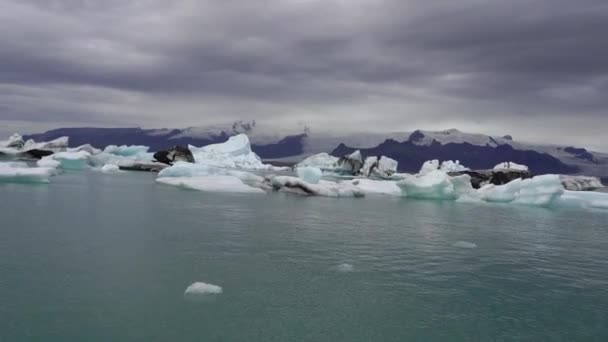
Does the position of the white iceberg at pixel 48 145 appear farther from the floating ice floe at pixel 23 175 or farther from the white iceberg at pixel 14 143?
the floating ice floe at pixel 23 175

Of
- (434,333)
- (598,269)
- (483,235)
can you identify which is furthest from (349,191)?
(434,333)

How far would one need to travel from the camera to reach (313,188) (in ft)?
104

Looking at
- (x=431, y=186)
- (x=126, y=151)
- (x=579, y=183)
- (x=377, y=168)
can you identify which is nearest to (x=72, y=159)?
(x=126, y=151)

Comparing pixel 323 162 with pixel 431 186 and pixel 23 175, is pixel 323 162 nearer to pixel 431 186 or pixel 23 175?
pixel 431 186

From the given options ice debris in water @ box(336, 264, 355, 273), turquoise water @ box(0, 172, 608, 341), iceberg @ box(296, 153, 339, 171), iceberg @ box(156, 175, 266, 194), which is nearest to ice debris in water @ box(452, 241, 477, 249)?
turquoise water @ box(0, 172, 608, 341)

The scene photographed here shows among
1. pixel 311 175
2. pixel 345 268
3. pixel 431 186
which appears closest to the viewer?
pixel 345 268

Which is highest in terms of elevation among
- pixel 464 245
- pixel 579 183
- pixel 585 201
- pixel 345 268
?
pixel 345 268

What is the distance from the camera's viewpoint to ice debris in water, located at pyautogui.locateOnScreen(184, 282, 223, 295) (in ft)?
26.3

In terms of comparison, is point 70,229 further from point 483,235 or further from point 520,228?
point 520,228

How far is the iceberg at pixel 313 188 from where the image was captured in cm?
3166

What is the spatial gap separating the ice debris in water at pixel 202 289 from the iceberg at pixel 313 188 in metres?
23.5

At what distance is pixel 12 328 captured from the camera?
20.0 feet

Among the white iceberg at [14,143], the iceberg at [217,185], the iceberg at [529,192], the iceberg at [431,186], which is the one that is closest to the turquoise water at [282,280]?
the iceberg at [217,185]

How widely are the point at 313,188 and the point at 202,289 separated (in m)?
23.7
